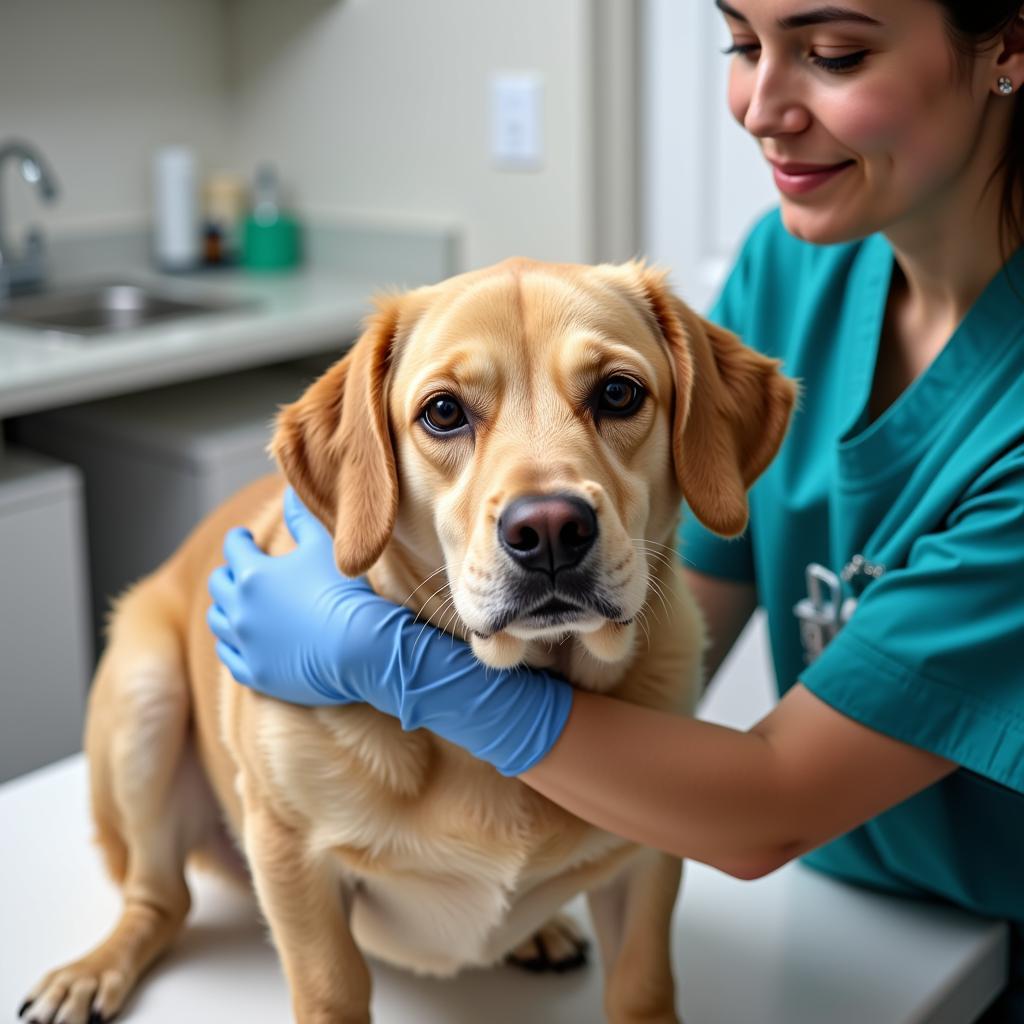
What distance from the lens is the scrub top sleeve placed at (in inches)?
36.4

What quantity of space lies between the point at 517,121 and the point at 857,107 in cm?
159

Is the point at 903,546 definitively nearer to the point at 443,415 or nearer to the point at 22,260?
the point at 443,415

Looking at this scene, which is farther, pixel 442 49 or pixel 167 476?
pixel 442 49

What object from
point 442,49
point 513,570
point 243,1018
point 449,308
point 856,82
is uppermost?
point 442,49

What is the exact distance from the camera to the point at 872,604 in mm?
970

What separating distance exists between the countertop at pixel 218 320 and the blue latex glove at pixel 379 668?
1027 millimetres

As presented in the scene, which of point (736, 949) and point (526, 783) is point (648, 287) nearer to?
point (526, 783)

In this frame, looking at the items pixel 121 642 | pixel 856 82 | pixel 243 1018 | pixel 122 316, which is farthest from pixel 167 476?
pixel 856 82

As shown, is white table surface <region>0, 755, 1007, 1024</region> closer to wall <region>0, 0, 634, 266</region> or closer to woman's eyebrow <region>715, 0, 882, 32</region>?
woman's eyebrow <region>715, 0, 882, 32</region>

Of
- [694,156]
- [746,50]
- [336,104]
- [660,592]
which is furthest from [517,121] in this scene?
[660,592]

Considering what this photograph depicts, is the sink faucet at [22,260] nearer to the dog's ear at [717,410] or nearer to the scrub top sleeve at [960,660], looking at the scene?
the dog's ear at [717,410]

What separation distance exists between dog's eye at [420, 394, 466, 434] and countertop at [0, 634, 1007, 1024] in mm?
443

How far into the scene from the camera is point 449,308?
Result: 927mm

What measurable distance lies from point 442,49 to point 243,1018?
78.6 inches
